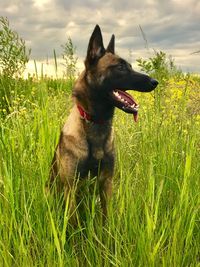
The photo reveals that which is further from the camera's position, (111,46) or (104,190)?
(111,46)

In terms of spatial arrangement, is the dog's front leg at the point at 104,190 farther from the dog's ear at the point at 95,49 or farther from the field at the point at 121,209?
the dog's ear at the point at 95,49

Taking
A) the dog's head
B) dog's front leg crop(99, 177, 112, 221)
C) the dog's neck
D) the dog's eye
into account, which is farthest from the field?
the dog's eye

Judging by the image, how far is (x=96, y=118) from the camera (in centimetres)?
361

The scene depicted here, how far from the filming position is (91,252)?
2688mm

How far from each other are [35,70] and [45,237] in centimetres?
195

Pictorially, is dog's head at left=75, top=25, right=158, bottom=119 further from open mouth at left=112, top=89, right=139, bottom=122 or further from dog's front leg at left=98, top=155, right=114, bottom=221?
dog's front leg at left=98, top=155, right=114, bottom=221

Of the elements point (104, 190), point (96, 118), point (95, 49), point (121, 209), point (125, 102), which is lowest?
point (104, 190)

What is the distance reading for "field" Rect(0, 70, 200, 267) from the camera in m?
2.47

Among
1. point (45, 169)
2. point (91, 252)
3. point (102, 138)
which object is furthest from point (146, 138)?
point (91, 252)

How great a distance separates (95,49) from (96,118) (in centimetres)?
58

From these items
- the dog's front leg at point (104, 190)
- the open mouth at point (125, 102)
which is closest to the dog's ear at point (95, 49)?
the open mouth at point (125, 102)

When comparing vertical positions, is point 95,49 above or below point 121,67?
above

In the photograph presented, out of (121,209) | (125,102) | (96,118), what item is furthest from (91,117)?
(121,209)

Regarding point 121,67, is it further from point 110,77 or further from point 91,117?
point 91,117
